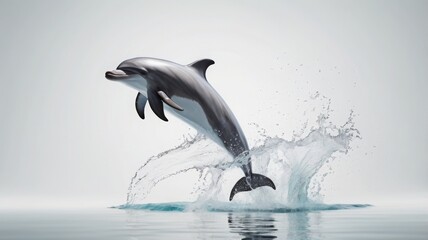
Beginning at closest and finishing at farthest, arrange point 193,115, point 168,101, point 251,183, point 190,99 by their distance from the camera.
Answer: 1. point 168,101
2. point 190,99
3. point 193,115
4. point 251,183

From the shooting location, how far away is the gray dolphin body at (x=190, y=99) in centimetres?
1088

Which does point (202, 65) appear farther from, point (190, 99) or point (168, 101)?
point (168, 101)

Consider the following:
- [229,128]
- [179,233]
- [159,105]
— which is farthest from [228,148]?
[179,233]

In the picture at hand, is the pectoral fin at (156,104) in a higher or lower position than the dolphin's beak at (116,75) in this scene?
lower

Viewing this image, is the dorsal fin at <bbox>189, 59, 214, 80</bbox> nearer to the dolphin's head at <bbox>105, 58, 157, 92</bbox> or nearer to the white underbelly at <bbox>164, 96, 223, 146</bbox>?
the white underbelly at <bbox>164, 96, 223, 146</bbox>

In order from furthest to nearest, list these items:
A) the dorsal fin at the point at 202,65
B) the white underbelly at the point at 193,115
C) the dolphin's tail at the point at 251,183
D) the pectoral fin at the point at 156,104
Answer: the dolphin's tail at the point at 251,183 < the dorsal fin at the point at 202,65 < the white underbelly at the point at 193,115 < the pectoral fin at the point at 156,104

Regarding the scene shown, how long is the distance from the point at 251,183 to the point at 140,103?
321 centimetres

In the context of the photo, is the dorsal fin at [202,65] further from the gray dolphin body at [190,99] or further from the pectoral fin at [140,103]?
the pectoral fin at [140,103]

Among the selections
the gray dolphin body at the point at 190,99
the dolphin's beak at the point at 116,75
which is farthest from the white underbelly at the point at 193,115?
the dolphin's beak at the point at 116,75

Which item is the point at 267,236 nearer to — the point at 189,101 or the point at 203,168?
the point at 189,101

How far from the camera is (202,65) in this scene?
12.1m

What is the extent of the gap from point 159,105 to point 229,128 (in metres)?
2.21

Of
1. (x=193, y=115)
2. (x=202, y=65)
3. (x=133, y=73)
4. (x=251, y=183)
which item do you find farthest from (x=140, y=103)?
(x=251, y=183)

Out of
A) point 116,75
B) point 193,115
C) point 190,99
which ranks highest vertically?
point 116,75
